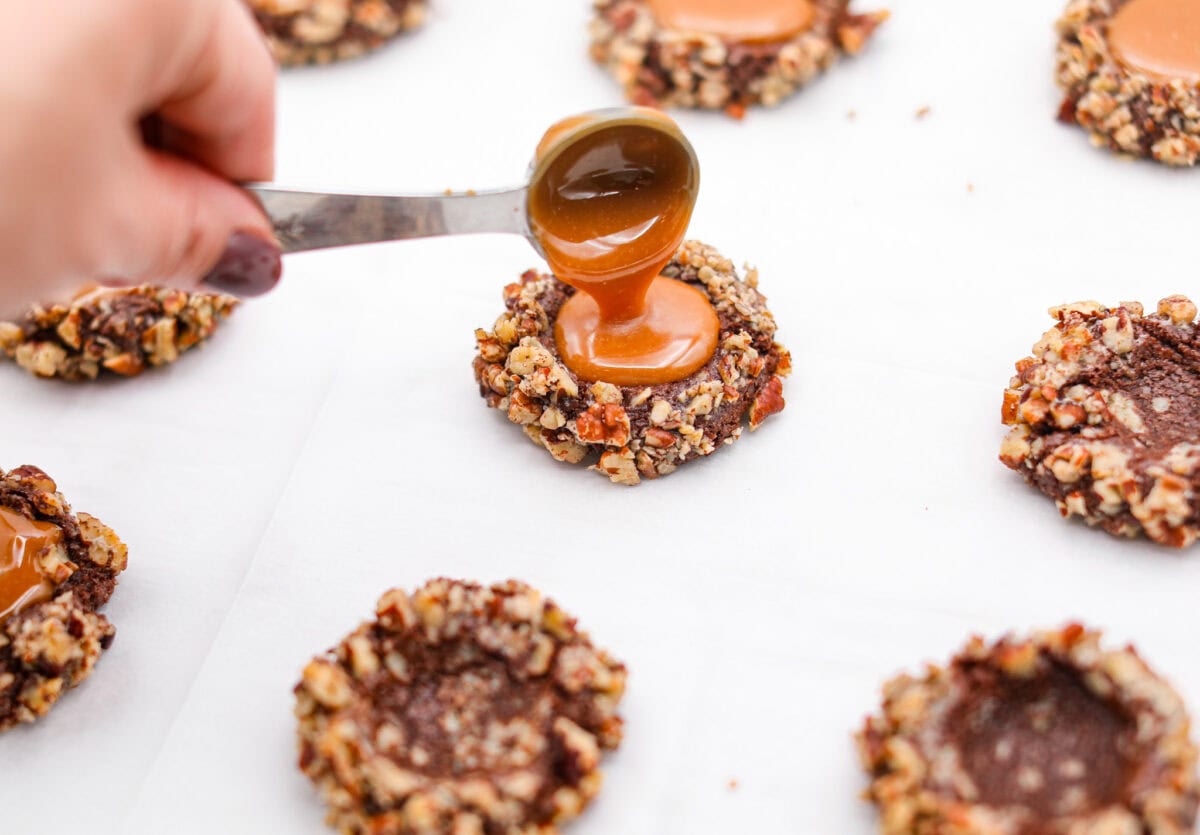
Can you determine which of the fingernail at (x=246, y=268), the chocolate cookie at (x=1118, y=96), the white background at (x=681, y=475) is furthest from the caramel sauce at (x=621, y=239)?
the chocolate cookie at (x=1118, y=96)

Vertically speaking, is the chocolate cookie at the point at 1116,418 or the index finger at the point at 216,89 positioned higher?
the index finger at the point at 216,89

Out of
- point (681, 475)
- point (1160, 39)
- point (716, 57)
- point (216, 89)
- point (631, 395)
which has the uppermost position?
point (216, 89)

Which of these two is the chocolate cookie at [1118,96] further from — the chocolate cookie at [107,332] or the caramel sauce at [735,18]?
the chocolate cookie at [107,332]

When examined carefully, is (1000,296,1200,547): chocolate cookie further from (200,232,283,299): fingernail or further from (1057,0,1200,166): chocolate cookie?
(200,232,283,299): fingernail

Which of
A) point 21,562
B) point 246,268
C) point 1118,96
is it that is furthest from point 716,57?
point 21,562

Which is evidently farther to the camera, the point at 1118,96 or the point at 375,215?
the point at 1118,96

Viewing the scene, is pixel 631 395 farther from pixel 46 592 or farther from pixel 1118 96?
pixel 1118 96

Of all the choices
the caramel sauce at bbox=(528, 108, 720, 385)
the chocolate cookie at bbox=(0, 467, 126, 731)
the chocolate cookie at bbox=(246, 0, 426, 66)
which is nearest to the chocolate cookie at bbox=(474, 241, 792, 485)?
the caramel sauce at bbox=(528, 108, 720, 385)
